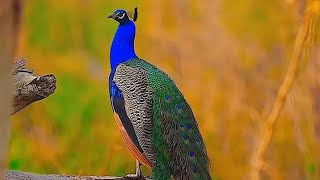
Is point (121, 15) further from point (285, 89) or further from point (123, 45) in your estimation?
point (285, 89)

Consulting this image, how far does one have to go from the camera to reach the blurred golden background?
1403 millimetres

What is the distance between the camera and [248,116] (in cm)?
142

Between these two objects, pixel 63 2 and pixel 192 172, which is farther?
pixel 63 2

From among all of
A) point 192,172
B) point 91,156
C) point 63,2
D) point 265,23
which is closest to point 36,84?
point 192,172

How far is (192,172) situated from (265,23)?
715 millimetres

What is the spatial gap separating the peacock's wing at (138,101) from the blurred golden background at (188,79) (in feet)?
1.39

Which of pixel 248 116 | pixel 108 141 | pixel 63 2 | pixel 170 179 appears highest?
pixel 63 2

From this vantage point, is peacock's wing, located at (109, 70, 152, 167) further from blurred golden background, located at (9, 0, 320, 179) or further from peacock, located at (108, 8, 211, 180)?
blurred golden background, located at (9, 0, 320, 179)

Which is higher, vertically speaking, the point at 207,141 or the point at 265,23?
the point at 265,23

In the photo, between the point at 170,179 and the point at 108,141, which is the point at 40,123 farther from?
the point at 170,179

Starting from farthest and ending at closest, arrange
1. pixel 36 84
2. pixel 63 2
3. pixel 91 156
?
pixel 63 2 → pixel 91 156 → pixel 36 84

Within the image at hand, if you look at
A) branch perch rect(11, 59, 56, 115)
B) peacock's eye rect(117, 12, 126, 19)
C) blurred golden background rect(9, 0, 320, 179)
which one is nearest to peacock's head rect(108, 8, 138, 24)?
peacock's eye rect(117, 12, 126, 19)

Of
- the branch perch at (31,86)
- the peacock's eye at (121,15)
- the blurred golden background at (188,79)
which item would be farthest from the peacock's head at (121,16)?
the blurred golden background at (188,79)

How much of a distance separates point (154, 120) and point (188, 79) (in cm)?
52
